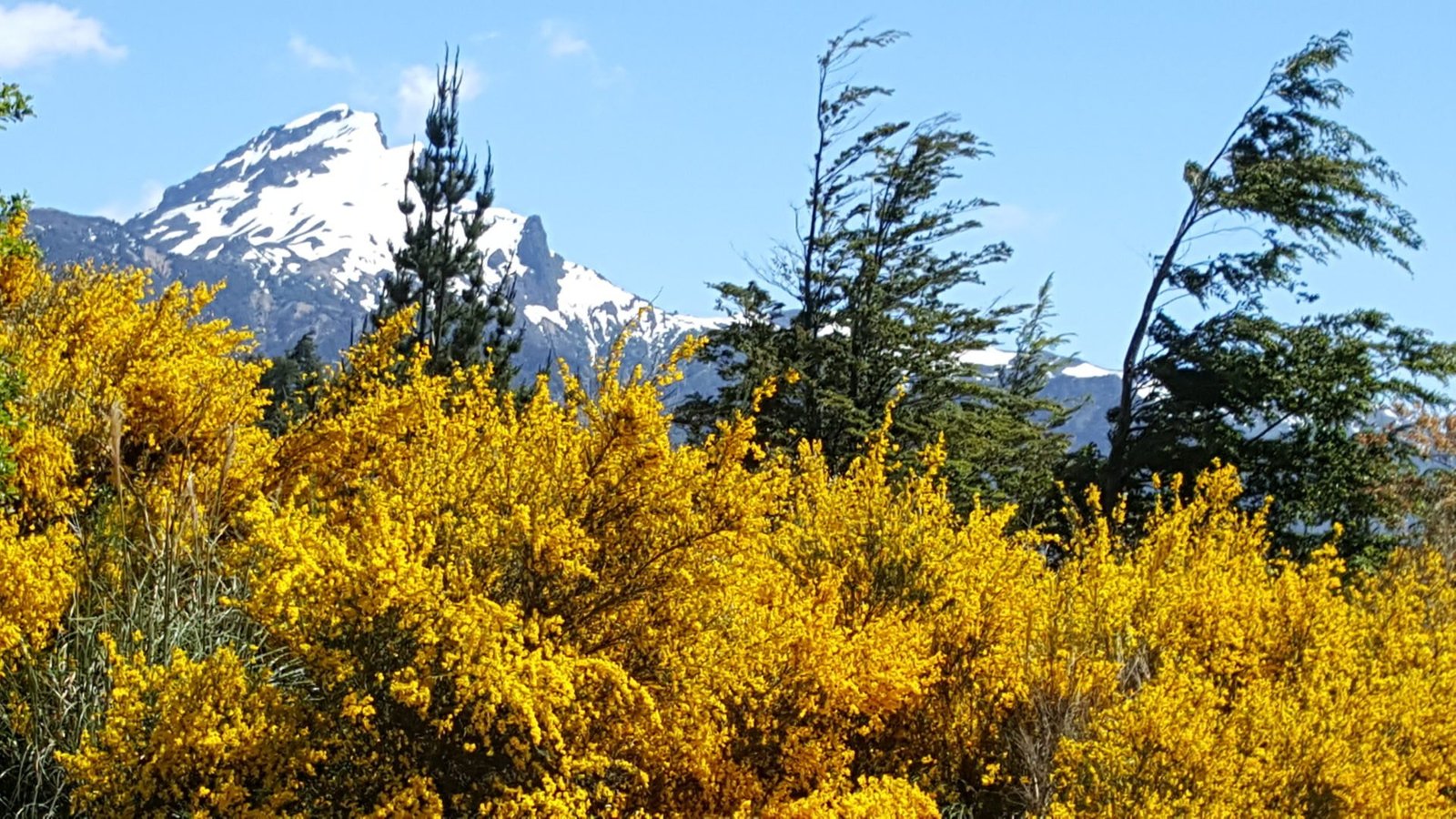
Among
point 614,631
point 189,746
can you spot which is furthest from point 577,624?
point 189,746

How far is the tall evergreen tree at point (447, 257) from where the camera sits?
27.1 m

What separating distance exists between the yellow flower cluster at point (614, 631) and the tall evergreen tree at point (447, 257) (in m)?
16.3

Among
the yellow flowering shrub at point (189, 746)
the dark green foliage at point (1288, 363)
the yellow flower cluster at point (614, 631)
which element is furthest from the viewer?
the dark green foliage at point (1288, 363)

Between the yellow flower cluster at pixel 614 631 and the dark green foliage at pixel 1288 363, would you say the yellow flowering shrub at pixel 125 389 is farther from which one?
the dark green foliage at pixel 1288 363

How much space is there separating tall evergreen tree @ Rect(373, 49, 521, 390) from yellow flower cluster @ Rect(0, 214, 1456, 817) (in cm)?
1634

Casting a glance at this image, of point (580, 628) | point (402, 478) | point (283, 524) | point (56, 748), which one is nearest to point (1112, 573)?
point (580, 628)

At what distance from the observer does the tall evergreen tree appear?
1067 inches

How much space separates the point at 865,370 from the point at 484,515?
1579 centimetres

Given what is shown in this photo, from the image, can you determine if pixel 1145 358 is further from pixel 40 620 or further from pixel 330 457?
pixel 40 620

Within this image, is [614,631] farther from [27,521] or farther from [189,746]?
[27,521]

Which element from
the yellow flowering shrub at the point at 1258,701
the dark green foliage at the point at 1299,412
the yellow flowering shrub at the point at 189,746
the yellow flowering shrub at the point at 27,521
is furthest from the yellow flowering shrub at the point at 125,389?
the dark green foliage at the point at 1299,412

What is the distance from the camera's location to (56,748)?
5648 mm

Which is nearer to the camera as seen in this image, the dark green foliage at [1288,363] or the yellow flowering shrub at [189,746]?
the yellow flowering shrub at [189,746]

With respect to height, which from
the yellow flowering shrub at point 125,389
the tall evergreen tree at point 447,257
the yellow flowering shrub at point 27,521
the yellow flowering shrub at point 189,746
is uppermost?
the tall evergreen tree at point 447,257
